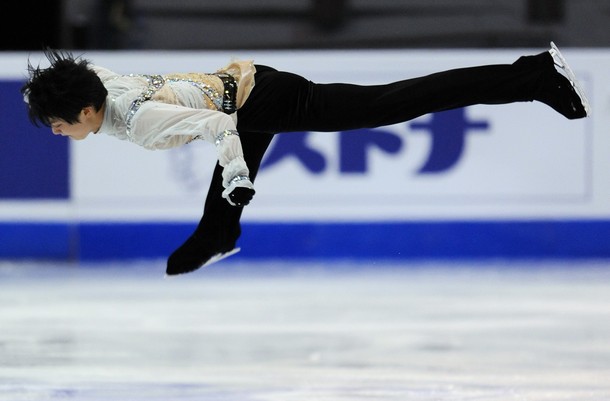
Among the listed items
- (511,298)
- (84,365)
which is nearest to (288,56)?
(511,298)

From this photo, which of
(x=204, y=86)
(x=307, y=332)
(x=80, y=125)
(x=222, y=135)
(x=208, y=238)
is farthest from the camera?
(x=307, y=332)

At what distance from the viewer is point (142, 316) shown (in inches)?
190

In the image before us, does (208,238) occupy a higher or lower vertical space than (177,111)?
lower

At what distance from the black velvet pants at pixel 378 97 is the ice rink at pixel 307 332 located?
2.79 ft

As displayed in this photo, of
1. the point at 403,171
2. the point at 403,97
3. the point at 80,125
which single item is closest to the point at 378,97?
the point at 403,97

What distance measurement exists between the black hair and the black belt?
442mm

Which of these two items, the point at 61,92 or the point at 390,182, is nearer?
the point at 61,92

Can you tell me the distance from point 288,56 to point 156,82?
3206 mm

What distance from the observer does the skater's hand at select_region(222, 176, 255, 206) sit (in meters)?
2.84

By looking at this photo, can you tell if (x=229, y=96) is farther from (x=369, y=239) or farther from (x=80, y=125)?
(x=369, y=239)

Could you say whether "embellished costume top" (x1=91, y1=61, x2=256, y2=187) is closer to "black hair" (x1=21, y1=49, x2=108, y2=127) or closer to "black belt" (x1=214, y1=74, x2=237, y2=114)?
"black belt" (x1=214, y1=74, x2=237, y2=114)

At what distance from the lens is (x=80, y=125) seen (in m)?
3.16

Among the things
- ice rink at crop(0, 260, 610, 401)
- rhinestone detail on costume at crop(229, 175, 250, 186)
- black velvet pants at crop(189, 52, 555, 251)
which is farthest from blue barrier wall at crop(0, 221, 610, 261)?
rhinestone detail on costume at crop(229, 175, 250, 186)

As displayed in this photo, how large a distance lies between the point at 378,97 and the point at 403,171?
298cm
